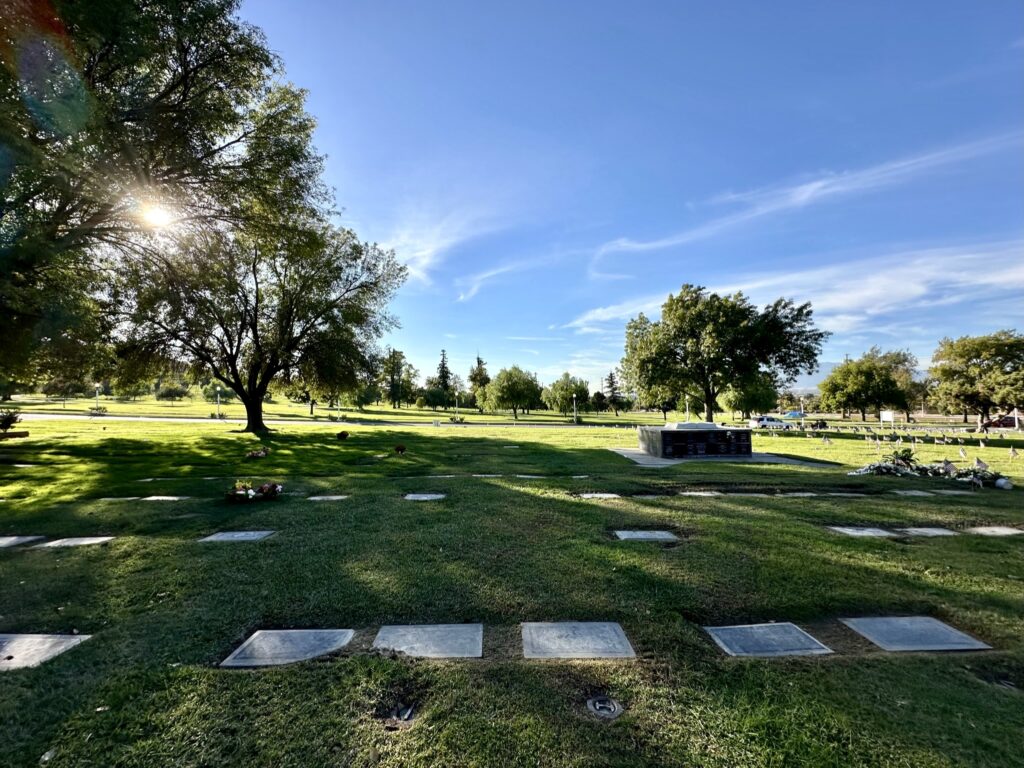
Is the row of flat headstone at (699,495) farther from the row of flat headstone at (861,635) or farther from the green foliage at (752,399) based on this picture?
the green foliage at (752,399)

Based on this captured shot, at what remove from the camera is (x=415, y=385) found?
75.4 metres

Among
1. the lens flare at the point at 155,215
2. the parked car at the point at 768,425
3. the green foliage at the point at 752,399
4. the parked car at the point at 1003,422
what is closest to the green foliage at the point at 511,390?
the green foliage at the point at 752,399

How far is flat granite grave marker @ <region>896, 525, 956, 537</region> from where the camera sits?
5.04 metres

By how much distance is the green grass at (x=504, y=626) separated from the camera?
1.83 meters

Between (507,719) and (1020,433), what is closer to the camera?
(507,719)

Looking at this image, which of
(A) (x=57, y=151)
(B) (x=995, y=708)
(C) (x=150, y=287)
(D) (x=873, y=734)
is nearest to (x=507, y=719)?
(D) (x=873, y=734)

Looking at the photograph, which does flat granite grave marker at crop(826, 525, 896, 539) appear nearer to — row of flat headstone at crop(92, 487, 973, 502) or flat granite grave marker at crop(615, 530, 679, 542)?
row of flat headstone at crop(92, 487, 973, 502)

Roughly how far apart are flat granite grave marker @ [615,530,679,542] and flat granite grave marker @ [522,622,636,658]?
197 centimetres

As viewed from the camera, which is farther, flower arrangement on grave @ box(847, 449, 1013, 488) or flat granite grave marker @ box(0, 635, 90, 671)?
flower arrangement on grave @ box(847, 449, 1013, 488)

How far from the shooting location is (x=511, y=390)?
5034 centimetres

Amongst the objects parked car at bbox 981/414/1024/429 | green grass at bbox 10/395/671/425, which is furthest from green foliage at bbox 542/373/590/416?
parked car at bbox 981/414/1024/429

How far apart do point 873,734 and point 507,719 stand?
5.47 ft

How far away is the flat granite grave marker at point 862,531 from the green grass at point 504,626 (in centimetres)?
25

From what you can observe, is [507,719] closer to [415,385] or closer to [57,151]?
[57,151]
